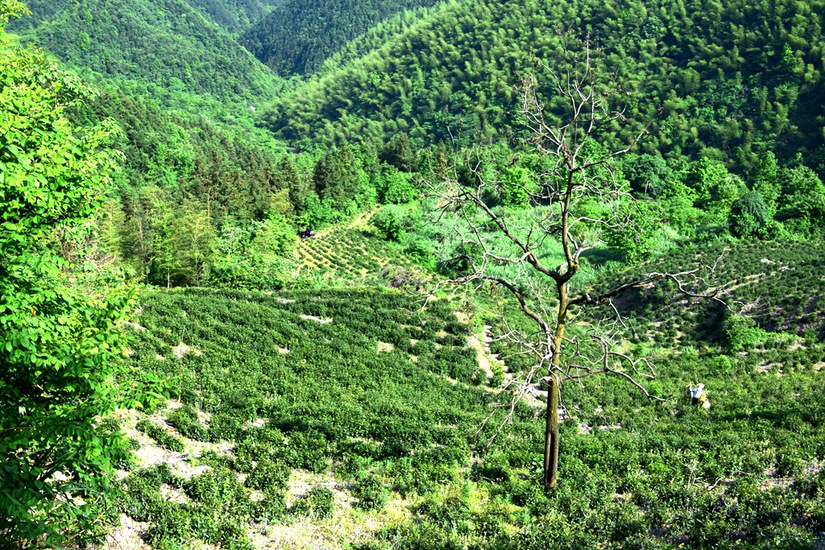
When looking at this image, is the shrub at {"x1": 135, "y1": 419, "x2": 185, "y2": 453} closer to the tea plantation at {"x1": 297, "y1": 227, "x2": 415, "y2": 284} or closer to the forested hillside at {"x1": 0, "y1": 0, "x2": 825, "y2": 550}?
the forested hillside at {"x1": 0, "y1": 0, "x2": 825, "y2": 550}

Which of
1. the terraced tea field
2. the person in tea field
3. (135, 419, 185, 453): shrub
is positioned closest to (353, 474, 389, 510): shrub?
(135, 419, 185, 453): shrub

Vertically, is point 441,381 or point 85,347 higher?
point 85,347

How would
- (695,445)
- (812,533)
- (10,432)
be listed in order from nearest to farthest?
(10,432), (812,533), (695,445)

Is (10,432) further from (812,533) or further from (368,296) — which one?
(368,296)

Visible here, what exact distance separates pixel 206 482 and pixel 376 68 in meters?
195

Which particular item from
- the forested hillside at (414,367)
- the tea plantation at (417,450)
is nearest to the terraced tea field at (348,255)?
the forested hillside at (414,367)

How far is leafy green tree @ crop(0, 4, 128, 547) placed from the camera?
666cm

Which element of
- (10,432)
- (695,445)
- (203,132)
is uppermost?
(203,132)

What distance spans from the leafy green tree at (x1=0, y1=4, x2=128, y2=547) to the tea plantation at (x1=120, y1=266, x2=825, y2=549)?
0.94m

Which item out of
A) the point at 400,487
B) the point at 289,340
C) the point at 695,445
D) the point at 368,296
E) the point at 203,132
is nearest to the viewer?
the point at 400,487

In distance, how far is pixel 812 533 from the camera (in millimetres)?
8242

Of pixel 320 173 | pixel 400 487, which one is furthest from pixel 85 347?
pixel 320 173

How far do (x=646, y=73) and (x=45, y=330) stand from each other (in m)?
140

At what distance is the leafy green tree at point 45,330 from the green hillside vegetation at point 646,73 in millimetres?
74327
